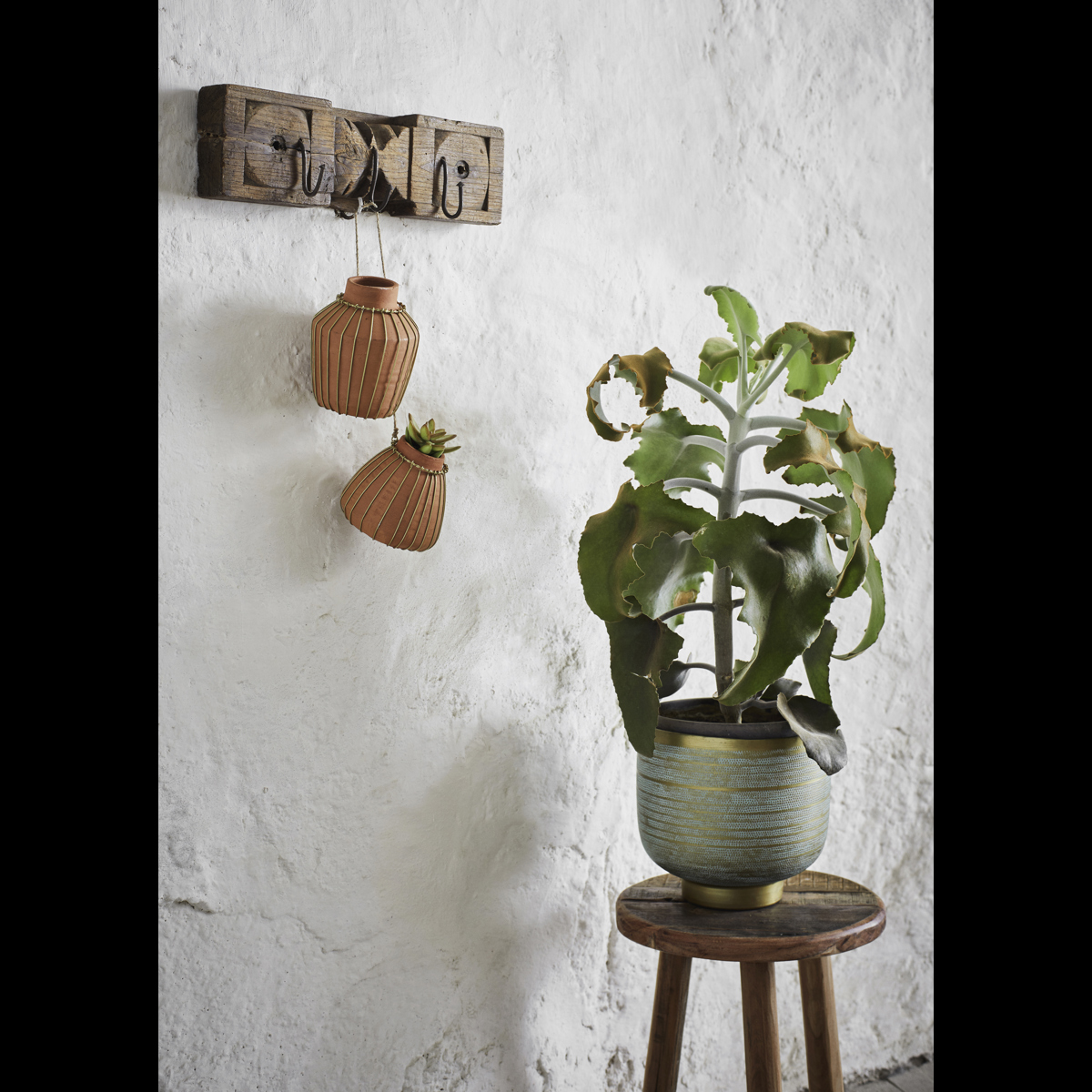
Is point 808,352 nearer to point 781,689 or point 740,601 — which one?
point 740,601

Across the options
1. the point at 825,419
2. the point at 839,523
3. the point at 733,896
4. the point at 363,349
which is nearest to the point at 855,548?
the point at 839,523

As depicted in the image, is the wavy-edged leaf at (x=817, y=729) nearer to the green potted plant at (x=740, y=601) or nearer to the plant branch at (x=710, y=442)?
the green potted plant at (x=740, y=601)

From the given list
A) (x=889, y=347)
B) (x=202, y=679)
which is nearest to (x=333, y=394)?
(x=202, y=679)

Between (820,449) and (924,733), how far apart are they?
0.97 m

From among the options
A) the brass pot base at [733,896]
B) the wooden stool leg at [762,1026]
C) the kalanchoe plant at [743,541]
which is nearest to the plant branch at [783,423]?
the kalanchoe plant at [743,541]

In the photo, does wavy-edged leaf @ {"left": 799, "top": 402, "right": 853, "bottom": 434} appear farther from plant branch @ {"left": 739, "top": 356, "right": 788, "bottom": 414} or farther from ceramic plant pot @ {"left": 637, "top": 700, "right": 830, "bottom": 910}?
ceramic plant pot @ {"left": 637, "top": 700, "right": 830, "bottom": 910}

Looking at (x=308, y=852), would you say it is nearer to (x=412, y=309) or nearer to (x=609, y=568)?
(x=609, y=568)

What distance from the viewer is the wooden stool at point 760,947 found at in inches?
52.1

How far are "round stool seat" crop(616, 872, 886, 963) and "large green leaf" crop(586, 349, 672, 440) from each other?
0.64m

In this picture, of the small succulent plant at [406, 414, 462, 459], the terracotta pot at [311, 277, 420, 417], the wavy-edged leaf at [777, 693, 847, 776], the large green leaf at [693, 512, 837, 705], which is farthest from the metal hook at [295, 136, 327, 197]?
the wavy-edged leaf at [777, 693, 847, 776]

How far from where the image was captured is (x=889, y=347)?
1936 mm

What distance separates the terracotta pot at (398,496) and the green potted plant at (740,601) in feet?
0.71

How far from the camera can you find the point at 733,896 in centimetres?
140

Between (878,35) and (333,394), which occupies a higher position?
(878,35)
